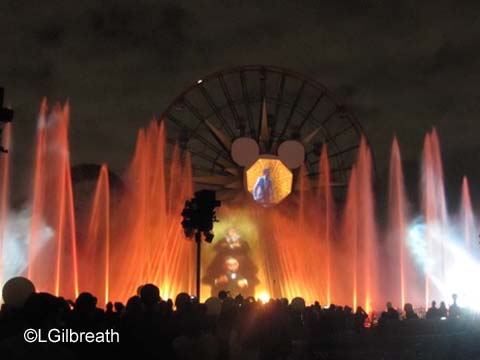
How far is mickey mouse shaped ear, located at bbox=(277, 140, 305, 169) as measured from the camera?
41219 millimetres

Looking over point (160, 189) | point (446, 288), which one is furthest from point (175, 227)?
point (446, 288)

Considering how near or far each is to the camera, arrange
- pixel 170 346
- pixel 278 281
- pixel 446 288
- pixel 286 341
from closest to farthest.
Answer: pixel 170 346 → pixel 286 341 → pixel 446 288 → pixel 278 281

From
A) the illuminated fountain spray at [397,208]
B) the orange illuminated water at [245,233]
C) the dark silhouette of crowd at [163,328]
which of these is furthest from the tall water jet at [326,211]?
the dark silhouette of crowd at [163,328]

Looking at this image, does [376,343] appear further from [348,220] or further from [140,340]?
[348,220]

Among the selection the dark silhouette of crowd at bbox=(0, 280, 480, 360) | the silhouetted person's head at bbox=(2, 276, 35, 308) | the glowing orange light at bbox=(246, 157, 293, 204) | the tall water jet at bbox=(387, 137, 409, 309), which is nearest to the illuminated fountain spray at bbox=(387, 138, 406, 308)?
the tall water jet at bbox=(387, 137, 409, 309)

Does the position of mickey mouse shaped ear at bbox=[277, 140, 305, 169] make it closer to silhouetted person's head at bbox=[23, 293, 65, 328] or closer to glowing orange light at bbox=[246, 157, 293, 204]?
glowing orange light at bbox=[246, 157, 293, 204]

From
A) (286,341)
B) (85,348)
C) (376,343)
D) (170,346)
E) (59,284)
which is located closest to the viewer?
(85,348)

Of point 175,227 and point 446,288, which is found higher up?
point 175,227

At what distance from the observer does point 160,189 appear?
114 ft

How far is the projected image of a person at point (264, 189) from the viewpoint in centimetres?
4066

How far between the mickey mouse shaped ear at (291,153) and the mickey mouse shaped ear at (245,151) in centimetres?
163

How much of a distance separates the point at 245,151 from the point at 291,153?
2.97 metres

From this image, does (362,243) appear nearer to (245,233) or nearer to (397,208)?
(397,208)

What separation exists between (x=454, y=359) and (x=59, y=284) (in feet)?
62.5
